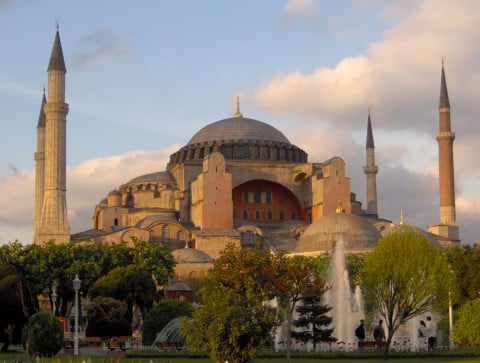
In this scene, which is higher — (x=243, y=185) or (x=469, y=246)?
(x=243, y=185)

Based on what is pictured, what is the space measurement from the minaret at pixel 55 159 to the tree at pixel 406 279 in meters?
30.6

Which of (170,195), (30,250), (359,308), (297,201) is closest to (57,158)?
(30,250)

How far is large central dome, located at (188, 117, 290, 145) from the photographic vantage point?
250 ft

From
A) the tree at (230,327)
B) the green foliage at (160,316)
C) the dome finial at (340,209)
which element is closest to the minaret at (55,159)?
the dome finial at (340,209)

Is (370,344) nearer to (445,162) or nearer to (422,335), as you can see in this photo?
(422,335)

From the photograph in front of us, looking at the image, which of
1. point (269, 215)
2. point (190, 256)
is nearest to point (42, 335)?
point (190, 256)

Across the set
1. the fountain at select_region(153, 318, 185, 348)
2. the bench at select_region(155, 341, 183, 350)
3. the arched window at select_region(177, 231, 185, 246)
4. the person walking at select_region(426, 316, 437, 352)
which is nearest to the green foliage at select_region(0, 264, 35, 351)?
the fountain at select_region(153, 318, 185, 348)

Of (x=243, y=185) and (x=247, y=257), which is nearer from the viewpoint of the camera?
(x=247, y=257)

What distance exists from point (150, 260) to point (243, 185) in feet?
69.9

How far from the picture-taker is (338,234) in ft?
208

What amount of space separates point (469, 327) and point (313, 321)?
17.7 feet

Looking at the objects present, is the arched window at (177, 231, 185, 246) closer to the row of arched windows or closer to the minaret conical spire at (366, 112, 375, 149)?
the row of arched windows

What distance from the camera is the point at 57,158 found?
59.9m

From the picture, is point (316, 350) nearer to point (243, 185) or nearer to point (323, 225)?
point (323, 225)
